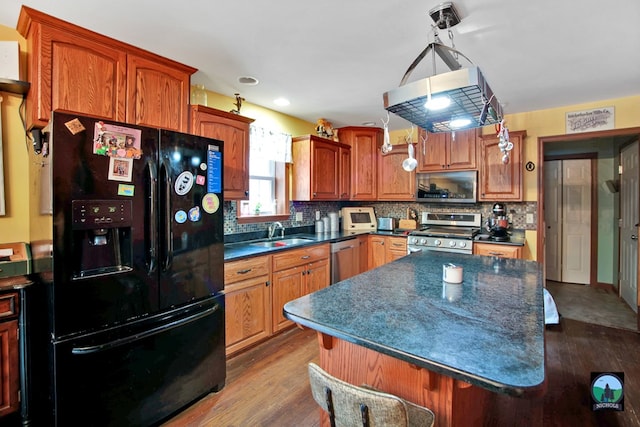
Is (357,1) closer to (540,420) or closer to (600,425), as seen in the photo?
(540,420)

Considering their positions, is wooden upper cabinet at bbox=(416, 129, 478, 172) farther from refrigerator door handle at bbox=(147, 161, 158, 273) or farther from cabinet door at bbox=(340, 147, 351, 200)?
refrigerator door handle at bbox=(147, 161, 158, 273)

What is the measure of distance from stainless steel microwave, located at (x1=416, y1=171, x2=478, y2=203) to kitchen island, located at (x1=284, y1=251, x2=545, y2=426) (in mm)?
2208

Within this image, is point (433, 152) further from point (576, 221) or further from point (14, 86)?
point (14, 86)

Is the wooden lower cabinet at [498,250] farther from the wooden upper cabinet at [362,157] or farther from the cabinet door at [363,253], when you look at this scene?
the wooden upper cabinet at [362,157]

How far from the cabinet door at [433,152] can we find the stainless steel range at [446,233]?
66cm

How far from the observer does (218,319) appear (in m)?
2.16

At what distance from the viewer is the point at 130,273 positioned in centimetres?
170

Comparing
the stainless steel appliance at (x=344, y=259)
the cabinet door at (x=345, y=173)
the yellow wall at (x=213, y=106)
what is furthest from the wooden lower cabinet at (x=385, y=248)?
the yellow wall at (x=213, y=106)

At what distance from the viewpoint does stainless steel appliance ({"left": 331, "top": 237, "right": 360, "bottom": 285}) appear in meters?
3.62

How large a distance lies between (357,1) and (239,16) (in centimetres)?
66

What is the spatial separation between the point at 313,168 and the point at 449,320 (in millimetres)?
2823

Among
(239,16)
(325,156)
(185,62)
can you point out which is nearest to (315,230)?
(325,156)

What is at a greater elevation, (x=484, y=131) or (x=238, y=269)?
(x=484, y=131)

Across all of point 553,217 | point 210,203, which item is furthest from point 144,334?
point 553,217
